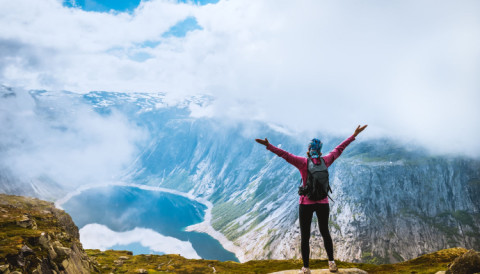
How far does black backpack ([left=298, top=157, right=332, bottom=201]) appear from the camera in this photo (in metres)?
13.5

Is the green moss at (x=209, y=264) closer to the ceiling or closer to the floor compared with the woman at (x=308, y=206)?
closer to the floor

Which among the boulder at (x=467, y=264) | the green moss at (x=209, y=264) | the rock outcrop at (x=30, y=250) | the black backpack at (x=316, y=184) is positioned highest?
the black backpack at (x=316, y=184)

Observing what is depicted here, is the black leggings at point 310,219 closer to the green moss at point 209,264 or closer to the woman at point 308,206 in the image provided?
the woman at point 308,206

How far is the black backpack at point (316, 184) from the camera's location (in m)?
13.5

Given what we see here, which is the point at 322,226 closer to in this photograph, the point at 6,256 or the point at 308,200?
the point at 308,200

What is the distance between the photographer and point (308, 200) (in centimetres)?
1384

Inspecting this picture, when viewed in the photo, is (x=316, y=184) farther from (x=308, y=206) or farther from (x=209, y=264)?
(x=209, y=264)

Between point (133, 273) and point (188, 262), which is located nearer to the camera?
point (133, 273)

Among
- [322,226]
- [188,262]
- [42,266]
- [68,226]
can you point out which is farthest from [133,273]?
[188,262]

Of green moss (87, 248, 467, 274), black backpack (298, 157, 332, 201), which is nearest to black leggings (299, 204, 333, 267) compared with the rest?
black backpack (298, 157, 332, 201)

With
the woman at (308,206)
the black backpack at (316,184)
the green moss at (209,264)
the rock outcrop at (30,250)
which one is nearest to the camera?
the black backpack at (316,184)

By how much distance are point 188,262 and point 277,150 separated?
102165 millimetres

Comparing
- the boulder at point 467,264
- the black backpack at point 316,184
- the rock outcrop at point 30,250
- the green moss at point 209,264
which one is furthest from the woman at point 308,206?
the green moss at point 209,264

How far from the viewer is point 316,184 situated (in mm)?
13484
